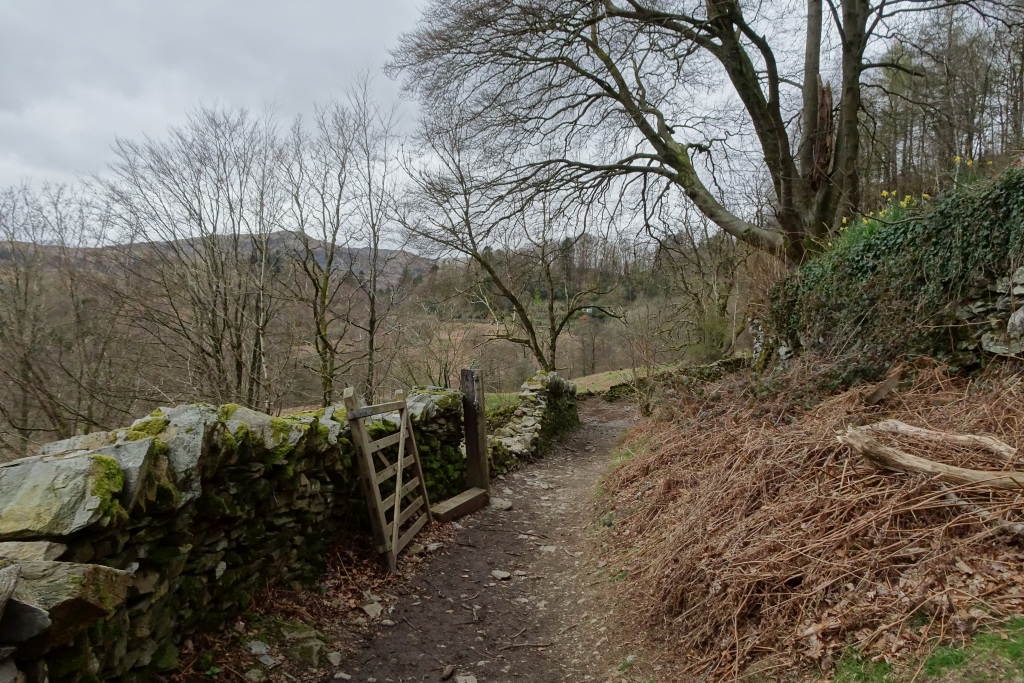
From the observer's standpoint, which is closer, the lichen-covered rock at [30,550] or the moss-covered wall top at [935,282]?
the lichen-covered rock at [30,550]

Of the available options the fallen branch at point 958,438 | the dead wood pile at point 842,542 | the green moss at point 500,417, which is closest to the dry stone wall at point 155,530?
the dead wood pile at point 842,542

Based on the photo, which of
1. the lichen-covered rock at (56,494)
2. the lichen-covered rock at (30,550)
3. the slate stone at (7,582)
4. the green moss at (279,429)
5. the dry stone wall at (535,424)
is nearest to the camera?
the slate stone at (7,582)

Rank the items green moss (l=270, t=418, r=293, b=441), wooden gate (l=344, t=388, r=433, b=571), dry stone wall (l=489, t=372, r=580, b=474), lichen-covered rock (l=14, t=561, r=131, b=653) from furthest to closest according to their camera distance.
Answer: dry stone wall (l=489, t=372, r=580, b=474) → wooden gate (l=344, t=388, r=433, b=571) → green moss (l=270, t=418, r=293, b=441) → lichen-covered rock (l=14, t=561, r=131, b=653)

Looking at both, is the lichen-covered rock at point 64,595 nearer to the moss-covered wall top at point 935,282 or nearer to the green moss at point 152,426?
the green moss at point 152,426

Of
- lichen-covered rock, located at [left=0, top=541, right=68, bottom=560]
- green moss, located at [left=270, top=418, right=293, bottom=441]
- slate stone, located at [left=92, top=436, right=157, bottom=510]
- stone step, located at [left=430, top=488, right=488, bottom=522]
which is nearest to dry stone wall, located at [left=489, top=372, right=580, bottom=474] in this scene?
stone step, located at [left=430, top=488, right=488, bottom=522]

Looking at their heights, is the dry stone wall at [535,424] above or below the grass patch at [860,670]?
below

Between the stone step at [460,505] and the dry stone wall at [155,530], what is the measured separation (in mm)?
1518

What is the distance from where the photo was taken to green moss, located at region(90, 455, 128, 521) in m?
2.56

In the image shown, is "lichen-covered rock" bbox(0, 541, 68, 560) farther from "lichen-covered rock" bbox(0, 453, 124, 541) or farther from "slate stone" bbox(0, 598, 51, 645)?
"slate stone" bbox(0, 598, 51, 645)

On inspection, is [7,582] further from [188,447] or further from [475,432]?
[475,432]

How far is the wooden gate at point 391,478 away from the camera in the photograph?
5.02 metres

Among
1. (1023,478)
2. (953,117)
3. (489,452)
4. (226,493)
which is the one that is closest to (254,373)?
(489,452)

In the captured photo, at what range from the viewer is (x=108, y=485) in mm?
2643

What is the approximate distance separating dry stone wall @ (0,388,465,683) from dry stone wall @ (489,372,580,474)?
4.34 metres
